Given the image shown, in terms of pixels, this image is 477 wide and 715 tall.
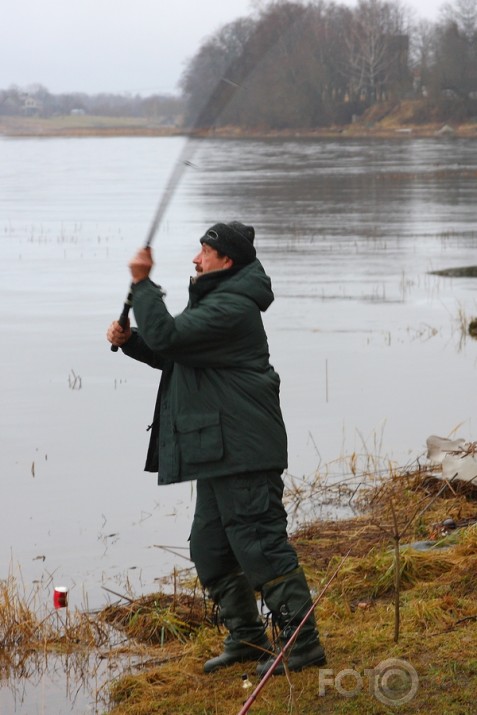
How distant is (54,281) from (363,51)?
166 ft

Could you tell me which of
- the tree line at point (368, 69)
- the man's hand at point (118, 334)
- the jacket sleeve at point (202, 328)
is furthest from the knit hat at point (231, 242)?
the tree line at point (368, 69)

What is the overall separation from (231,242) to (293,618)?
1446mm

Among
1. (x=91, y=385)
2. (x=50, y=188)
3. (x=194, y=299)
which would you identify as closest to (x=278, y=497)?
(x=194, y=299)

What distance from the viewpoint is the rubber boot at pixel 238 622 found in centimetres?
488

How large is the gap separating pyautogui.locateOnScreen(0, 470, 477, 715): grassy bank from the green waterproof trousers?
237 millimetres

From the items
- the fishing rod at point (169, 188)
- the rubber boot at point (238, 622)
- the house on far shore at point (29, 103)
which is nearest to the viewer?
the fishing rod at point (169, 188)

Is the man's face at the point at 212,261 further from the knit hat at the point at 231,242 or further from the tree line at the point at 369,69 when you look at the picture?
the tree line at the point at 369,69

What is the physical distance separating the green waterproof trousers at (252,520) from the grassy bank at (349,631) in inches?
9.3

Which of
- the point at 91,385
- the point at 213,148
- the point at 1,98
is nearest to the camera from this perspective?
the point at 1,98

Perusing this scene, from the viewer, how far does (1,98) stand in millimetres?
8086

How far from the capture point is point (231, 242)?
4742 millimetres

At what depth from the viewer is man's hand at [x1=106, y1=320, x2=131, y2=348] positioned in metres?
4.79

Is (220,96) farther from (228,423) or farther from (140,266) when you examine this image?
(228,423)

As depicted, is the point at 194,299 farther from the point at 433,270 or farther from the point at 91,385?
the point at 433,270
